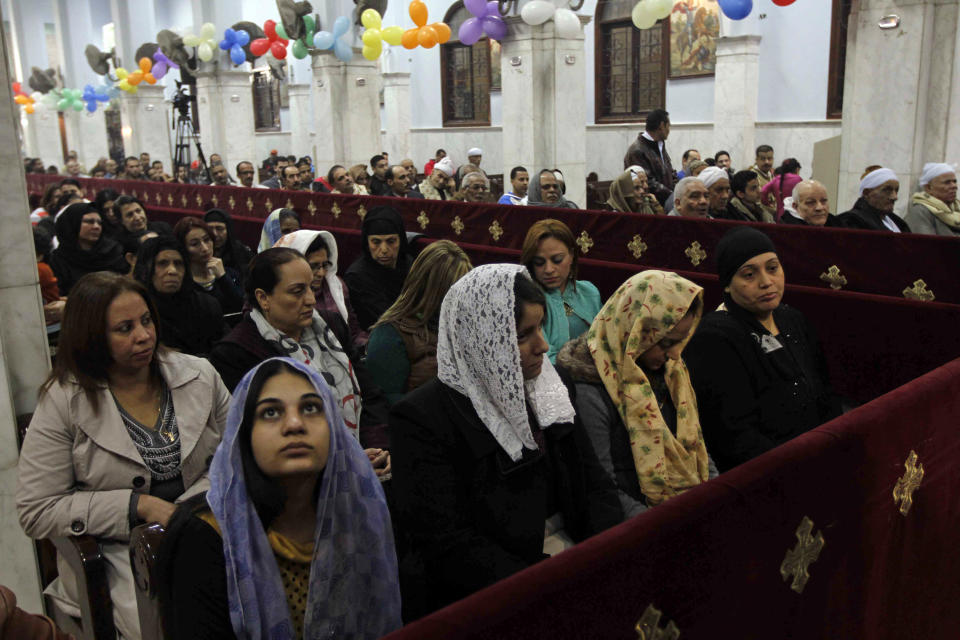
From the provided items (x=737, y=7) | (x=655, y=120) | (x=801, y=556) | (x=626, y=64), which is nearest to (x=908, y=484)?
(x=801, y=556)

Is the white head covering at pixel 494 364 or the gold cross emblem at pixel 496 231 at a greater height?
the white head covering at pixel 494 364

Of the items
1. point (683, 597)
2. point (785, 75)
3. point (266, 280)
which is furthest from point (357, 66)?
point (683, 597)

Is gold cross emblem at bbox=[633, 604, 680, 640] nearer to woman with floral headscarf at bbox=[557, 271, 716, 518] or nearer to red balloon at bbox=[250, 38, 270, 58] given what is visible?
woman with floral headscarf at bbox=[557, 271, 716, 518]

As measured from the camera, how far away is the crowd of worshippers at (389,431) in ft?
5.92

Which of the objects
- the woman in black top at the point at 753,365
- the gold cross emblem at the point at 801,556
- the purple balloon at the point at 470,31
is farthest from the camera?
the purple balloon at the point at 470,31

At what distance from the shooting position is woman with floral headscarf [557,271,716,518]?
8.16 ft

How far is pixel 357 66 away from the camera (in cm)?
1435

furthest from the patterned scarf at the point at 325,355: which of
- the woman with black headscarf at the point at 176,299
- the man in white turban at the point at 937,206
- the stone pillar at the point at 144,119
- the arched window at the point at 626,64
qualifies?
the stone pillar at the point at 144,119

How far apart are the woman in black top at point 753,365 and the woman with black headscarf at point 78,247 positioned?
4.47 metres

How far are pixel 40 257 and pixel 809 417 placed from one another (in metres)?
4.63

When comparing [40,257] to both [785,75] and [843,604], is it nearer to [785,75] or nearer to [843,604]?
[843,604]

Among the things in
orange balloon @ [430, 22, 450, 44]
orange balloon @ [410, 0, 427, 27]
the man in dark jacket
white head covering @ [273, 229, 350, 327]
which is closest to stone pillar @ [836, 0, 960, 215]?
the man in dark jacket

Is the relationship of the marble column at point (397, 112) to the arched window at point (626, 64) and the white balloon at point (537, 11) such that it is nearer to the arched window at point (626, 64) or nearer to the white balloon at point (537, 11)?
the arched window at point (626, 64)

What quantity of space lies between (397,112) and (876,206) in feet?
51.8
